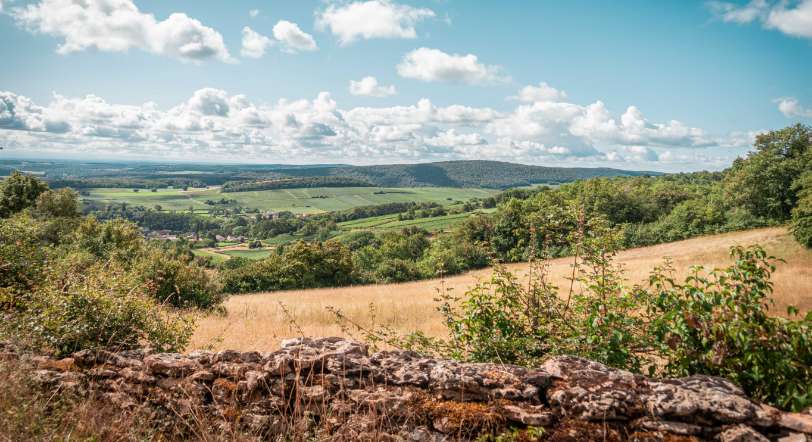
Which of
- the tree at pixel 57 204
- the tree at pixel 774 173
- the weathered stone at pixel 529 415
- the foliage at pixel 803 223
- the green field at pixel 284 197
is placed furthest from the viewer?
the green field at pixel 284 197

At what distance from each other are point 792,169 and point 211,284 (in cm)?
5623

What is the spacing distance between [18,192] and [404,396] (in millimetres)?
54386

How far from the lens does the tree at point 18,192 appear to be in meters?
39.7

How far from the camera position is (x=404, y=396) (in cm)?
374

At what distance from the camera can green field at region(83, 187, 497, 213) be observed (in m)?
136

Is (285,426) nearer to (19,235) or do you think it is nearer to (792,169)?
(19,235)

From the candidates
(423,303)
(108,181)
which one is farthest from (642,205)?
(108,181)

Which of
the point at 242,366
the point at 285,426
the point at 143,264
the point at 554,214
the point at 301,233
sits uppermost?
the point at 554,214

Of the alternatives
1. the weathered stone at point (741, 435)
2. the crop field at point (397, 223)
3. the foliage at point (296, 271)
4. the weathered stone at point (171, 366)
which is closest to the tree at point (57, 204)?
the foliage at point (296, 271)

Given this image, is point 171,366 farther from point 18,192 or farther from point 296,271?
point 18,192

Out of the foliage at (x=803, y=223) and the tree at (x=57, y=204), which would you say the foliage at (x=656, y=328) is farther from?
the tree at (x=57, y=204)

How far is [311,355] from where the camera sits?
4148 mm

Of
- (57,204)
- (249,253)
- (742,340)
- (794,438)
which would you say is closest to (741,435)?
(794,438)

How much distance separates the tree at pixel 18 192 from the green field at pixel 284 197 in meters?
92.6
